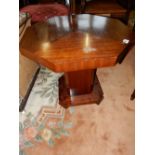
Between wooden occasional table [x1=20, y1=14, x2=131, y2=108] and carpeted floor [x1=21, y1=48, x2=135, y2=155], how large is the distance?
12cm

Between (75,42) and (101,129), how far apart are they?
2.53 ft

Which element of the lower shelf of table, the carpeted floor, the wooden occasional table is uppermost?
the wooden occasional table

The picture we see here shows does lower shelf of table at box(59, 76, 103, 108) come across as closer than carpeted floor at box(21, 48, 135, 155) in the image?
No

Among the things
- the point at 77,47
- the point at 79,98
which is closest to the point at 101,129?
the point at 79,98

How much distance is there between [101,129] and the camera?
157 centimetres

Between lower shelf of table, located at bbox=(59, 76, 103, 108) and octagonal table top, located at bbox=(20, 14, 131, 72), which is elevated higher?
octagonal table top, located at bbox=(20, 14, 131, 72)

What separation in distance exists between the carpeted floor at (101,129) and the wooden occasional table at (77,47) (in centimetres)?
12

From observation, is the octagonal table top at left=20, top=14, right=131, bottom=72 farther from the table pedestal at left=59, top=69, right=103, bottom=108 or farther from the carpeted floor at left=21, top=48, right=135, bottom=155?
the carpeted floor at left=21, top=48, right=135, bottom=155

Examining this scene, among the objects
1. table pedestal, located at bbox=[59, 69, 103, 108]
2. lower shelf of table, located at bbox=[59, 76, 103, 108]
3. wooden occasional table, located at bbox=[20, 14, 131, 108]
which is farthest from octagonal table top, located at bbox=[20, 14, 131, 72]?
lower shelf of table, located at bbox=[59, 76, 103, 108]

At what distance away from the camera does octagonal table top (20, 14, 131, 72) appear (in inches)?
45.5

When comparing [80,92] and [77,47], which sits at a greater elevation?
[77,47]

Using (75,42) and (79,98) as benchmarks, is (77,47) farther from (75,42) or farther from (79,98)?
(79,98)

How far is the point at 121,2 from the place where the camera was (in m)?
2.58

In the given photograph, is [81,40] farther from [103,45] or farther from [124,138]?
[124,138]
